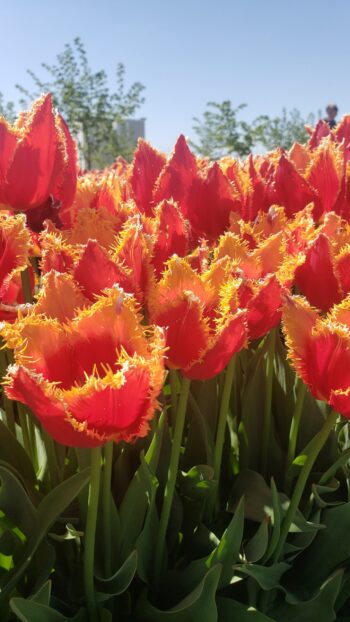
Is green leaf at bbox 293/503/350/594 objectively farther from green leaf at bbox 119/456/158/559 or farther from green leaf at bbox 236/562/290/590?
green leaf at bbox 119/456/158/559

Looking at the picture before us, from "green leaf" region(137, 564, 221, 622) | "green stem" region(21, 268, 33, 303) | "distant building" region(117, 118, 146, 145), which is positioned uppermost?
"distant building" region(117, 118, 146, 145)

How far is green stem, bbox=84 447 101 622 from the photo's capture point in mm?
667

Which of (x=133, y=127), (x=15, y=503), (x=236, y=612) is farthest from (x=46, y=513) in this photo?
(x=133, y=127)

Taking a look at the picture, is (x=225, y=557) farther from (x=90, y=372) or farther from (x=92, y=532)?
(x=90, y=372)

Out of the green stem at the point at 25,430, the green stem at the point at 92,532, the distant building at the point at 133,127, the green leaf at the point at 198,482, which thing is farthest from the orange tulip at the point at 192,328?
the distant building at the point at 133,127

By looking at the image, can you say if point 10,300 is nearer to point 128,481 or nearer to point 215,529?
A: point 128,481

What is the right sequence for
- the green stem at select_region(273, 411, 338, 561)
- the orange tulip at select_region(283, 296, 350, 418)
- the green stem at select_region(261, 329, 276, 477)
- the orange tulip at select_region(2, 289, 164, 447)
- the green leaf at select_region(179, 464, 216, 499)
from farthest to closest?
the green stem at select_region(261, 329, 276, 477)
the green leaf at select_region(179, 464, 216, 499)
the green stem at select_region(273, 411, 338, 561)
the orange tulip at select_region(283, 296, 350, 418)
the orange tulip at select_region(2, 289, 164, 447)

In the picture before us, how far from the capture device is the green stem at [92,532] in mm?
667

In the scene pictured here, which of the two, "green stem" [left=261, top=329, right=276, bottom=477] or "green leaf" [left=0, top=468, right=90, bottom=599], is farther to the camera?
"green stem" [left=261, top=329, right=276, bottom=477]

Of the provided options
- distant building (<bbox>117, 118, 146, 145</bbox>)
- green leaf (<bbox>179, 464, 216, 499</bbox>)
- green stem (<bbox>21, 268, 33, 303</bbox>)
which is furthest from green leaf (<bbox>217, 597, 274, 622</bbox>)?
distant building (<bbox>117, 118, 146, 145</bbox>)

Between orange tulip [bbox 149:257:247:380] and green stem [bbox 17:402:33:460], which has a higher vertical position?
orange tulip [bbox 149:257:247:380]

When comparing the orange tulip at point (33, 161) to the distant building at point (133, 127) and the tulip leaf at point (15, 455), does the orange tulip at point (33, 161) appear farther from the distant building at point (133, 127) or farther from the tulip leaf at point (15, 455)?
the distant building at point (133, 127)

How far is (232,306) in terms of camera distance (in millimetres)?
685

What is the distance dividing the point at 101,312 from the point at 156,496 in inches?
16.8
